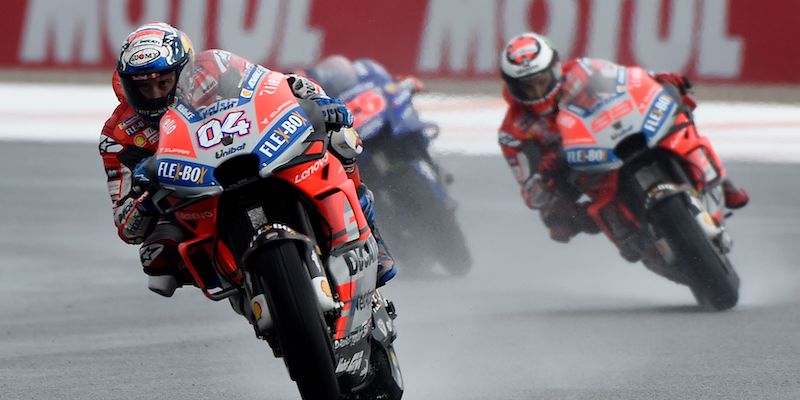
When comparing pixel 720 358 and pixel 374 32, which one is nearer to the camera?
pixel 720 358

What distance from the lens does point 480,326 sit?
342 inches

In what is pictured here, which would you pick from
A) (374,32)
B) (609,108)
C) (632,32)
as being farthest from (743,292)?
(374,32)

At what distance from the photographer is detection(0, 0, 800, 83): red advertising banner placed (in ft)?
59.3

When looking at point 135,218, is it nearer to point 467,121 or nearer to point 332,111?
point 332,111

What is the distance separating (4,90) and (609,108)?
13.1 meters

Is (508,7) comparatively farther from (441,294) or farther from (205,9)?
(441,294)

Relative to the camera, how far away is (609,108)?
907 centimetres

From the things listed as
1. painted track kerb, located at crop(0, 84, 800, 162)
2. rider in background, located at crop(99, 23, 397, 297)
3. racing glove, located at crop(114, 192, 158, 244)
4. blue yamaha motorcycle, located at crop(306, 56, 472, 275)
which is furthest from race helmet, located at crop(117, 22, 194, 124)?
painted track kerb, located at crop(0, 84, 800, 162)

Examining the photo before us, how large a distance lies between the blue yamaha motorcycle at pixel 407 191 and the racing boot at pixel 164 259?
14.9 feet

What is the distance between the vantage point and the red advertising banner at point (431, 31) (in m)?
18.1

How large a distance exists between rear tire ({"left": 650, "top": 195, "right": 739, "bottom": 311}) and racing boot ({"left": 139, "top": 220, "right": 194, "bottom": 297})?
10.5 ft

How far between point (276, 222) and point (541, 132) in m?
4.41

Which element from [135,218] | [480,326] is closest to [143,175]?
[135,218]

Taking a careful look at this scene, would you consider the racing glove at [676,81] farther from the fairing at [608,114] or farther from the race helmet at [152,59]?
the race helmet at [152,59]
